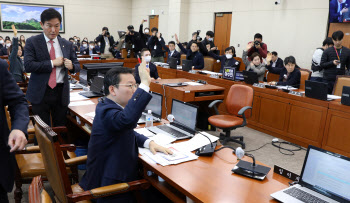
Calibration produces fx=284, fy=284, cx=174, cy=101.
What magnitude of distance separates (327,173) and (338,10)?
6.40 metres

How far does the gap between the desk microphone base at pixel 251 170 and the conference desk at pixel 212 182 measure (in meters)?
0.03

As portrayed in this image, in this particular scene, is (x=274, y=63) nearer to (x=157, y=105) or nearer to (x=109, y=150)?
(x=157, y=105)

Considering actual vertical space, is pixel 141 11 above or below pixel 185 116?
above

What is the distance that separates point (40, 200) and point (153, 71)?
4449mm

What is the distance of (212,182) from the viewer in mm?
1683

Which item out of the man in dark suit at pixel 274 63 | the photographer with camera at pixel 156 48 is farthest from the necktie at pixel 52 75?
the photographer with camera at pixel 156 48

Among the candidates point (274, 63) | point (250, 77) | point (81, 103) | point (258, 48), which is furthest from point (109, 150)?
point (274, 63)

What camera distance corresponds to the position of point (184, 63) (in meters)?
6.30

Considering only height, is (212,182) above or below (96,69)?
below

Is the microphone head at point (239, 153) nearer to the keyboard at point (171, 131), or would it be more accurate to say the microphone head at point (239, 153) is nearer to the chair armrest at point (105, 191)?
the keyboard at point (171, 131)

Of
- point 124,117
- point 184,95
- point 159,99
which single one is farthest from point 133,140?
point 184,95

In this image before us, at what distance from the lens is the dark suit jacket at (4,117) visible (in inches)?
55.7

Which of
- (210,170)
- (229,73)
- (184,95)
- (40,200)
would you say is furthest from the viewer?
(229,73)

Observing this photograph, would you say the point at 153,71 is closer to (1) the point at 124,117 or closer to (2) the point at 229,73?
(2) the point at 229,73
